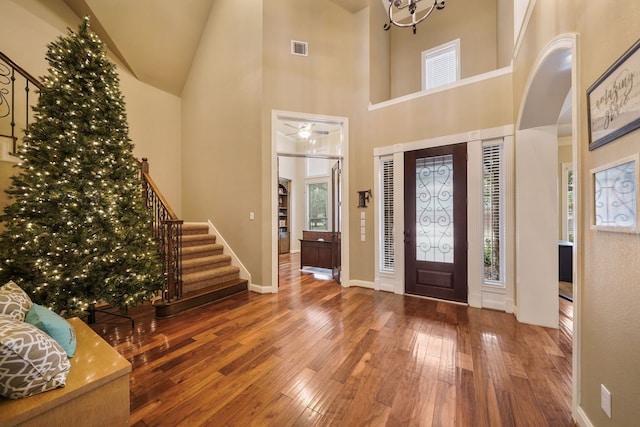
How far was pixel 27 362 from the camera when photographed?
1.08 meters

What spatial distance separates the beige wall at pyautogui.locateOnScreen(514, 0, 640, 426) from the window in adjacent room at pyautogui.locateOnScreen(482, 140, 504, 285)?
72.3 inches

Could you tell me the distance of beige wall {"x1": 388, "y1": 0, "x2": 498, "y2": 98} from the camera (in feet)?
14.8

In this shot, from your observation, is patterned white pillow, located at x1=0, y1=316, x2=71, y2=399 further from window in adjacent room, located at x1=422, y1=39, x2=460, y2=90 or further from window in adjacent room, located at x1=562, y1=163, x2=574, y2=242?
window in adjacent room, located at x1=562, y1=163, x2=574, y2=242

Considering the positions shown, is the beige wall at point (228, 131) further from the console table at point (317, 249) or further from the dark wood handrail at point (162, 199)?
the console table at point (317, 249)

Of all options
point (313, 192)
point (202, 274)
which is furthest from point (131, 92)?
point (313, 192)

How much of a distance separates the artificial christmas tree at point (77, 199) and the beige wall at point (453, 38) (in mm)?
4499

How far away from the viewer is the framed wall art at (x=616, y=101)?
1.06 meters

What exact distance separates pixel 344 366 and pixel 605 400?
1547 mm

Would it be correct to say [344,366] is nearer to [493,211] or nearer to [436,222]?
[436,222]

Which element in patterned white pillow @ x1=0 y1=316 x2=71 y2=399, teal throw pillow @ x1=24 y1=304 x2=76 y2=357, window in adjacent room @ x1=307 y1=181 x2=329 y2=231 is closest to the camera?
patterned white pillow @ x1=0 y1=316 x2=71 y2=399

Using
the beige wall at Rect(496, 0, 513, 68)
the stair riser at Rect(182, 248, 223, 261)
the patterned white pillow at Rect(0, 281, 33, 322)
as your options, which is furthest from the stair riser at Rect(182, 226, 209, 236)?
the beige wall at Rect(496, 0, 513, 68)

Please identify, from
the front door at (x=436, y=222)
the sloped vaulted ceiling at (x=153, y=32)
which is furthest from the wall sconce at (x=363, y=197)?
the sloped vaulted ceiling at (x=153, y=32)

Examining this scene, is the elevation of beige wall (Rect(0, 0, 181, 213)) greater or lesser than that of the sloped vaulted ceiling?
lesser

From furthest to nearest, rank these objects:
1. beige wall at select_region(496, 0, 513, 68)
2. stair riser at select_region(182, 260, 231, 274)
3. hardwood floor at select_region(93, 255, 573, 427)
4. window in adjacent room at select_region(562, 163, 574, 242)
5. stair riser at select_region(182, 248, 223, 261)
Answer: window in adjacent room at select_region(562, 163, 574, 242)
stair riser at select_region(182, 248, 223, 261)
stair riser at select_region(182, 260, 231, 274)
beige wall at select_region(496, 0, 513, 68)
hardwood floor at select_region(93, 255, 573, 427)
